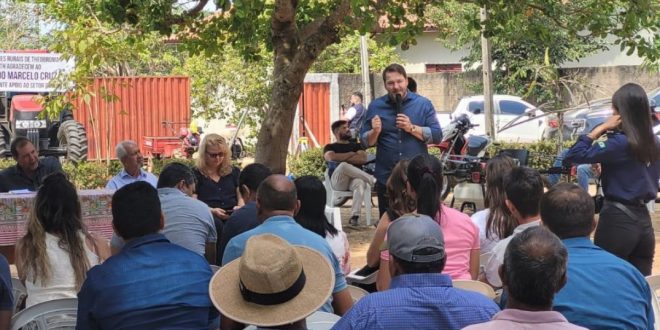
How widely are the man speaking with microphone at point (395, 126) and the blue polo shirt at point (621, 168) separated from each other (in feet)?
7.20

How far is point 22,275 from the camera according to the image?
4.94 metres

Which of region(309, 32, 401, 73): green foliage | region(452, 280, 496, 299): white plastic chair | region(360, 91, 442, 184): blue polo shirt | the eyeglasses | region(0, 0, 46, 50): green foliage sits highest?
region(0, 0, 46, 50): green foliage

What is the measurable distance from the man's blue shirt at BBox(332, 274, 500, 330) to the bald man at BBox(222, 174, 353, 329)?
906 mm

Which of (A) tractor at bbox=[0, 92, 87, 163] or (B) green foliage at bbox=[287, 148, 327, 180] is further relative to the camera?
(A) tractor at bbox=[0, 92, 87, 163]

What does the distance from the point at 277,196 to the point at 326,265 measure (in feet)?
3.48

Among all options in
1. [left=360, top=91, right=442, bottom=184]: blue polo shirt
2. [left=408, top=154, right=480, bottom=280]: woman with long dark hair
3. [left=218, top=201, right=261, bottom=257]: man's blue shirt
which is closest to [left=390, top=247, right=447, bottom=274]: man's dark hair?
[left=408, top=154, right=480, bottom=280]: woman with long dark hair

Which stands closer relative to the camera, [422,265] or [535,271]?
[535,271]

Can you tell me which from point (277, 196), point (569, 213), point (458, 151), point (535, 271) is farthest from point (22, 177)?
point (458, 151)

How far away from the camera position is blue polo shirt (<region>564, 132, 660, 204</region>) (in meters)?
5.53

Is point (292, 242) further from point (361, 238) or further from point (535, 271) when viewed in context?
point (361, 238)

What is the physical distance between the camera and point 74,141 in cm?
1812

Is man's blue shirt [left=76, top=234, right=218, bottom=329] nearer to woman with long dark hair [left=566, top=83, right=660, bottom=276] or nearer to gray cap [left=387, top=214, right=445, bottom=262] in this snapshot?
gray cap [left=387, top=214, right=445, bottom=262]

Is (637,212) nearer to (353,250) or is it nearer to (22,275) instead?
(22,275)

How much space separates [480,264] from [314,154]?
11.4m
